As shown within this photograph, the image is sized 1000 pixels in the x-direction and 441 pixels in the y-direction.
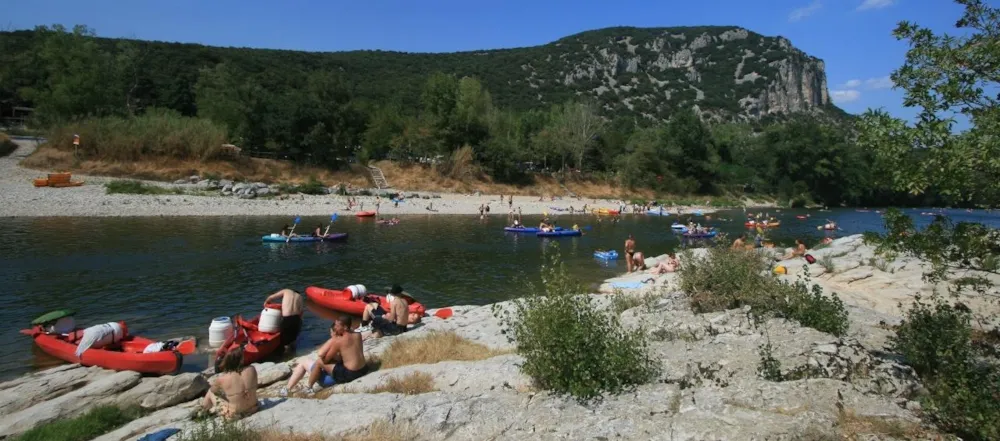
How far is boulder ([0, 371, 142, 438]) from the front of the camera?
335 inches

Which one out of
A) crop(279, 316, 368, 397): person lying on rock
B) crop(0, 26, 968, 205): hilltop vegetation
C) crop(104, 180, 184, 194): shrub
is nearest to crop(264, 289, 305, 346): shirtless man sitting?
crop(279, 316, 368, 397): person lying on rock

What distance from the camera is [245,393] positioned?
8.13 metres

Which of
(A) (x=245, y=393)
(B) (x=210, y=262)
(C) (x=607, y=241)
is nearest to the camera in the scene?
(A) (x=245, y=393)

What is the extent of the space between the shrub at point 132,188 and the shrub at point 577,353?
141ft

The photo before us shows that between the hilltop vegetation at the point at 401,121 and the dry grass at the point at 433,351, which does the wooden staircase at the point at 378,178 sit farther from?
the dry grass at the point at 433,351

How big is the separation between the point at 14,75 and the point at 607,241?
7094 centimetres

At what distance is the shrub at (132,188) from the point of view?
40031 millimetres

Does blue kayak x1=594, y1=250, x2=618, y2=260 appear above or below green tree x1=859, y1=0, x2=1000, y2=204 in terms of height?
below

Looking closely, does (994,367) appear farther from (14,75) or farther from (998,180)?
(14,75)

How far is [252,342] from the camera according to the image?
1274 centimetres

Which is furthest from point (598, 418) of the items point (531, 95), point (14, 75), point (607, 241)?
point (531, 95)

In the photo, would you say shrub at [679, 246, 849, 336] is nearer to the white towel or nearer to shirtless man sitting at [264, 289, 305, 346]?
shirtless man sitting at [264, 289, 305, 346]

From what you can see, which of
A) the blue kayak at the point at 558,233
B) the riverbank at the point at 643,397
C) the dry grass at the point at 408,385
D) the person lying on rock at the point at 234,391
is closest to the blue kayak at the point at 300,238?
the blue kayak at the point at 558,233

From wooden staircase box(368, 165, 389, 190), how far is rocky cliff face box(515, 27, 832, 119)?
277 feet
